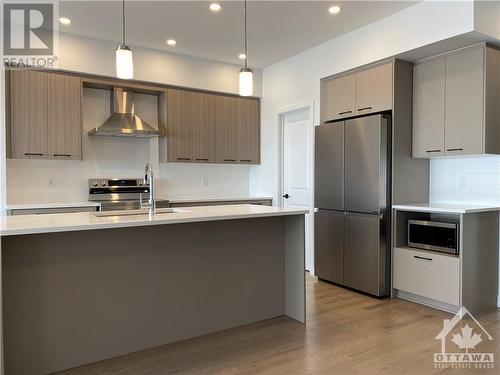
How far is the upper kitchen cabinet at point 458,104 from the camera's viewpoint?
342cm

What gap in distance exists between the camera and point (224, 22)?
4.04 m

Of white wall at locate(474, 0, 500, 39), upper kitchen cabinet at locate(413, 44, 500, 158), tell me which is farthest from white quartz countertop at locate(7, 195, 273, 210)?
white wall at locate(474, 0, 500, 39)

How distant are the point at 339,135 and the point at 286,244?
1.53 meters

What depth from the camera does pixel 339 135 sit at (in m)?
4.25

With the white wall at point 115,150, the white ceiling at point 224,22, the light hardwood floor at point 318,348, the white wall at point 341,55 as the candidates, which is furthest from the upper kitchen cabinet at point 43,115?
the light hardwood floor at point 318,348

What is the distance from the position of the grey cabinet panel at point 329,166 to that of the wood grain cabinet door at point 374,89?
31 centimetres

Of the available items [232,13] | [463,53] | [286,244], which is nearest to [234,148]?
[232,13]

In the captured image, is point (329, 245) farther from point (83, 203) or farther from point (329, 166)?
point (83, 203)

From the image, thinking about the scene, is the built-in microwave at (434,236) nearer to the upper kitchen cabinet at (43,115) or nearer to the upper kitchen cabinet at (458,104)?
the upper kitchen cabinet at (458,104)

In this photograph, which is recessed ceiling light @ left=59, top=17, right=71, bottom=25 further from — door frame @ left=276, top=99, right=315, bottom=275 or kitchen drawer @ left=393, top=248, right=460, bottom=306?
kitchen drawer @ left=393, top=248, right=460, bottom=306

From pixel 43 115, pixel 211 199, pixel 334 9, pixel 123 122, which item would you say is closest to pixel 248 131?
pixel 211 199

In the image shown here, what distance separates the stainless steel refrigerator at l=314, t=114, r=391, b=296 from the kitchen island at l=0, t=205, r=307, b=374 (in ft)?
3.47

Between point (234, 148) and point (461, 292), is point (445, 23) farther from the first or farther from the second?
point (234, 148)

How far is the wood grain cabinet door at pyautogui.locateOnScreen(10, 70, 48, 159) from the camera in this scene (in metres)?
4.07
